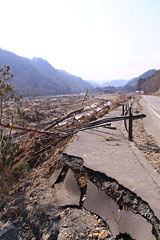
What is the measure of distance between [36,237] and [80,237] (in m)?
0.74

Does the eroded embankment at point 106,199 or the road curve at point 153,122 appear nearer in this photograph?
the eroded embankment at point 106,199

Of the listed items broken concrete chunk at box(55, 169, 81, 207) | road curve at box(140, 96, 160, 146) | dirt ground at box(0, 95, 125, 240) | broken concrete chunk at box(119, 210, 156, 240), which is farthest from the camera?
road curve at box(140, 96, 160, 146)

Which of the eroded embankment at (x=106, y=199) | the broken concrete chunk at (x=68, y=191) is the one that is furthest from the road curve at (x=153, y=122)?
the broken concrete chunk at (x=68, y=191)

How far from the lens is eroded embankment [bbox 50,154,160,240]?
194cm

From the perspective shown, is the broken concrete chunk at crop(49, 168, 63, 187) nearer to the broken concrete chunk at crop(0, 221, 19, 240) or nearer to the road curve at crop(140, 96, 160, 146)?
the broken concrete chunk at crop(0, 221, 19, 240)

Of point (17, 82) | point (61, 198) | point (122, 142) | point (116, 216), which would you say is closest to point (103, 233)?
point (116, 216)

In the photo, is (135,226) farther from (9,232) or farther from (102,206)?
(9,232)

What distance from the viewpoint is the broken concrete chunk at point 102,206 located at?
2.15m

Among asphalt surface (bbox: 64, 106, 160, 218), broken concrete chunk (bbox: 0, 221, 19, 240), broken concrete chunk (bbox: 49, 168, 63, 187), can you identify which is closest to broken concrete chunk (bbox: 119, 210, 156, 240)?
asphalt surface (bbox: 64, 106, 160, 218)

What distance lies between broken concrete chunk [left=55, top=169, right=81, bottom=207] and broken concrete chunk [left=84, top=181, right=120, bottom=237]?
0.62 ft

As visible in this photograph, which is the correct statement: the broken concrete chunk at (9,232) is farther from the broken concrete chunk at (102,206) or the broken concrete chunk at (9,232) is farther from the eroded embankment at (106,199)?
the broken concrete chunk at (102,206)

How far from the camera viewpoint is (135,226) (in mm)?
1953

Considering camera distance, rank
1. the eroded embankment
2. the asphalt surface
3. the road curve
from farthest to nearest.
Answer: the road curve → the asphalt surface → the eroded embankment

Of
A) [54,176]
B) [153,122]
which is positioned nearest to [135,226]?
[54,176]
